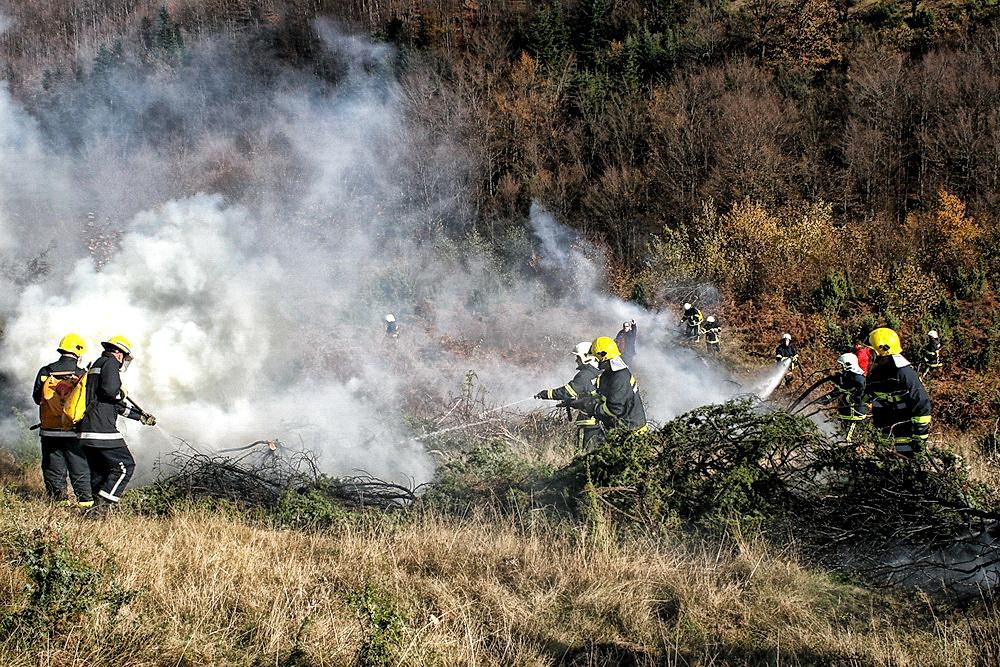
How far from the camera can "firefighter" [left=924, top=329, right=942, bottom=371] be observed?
17103mm

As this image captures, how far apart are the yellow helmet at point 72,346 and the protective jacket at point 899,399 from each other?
689 cm

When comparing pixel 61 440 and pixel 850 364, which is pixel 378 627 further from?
pixel 850 364

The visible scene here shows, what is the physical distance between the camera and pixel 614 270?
89.9 feet

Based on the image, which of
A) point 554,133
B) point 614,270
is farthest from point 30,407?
point 554,133

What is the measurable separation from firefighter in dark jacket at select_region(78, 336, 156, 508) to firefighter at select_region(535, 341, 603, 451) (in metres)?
4.13

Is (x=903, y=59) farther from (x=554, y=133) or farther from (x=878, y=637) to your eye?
(x=878, y=637)

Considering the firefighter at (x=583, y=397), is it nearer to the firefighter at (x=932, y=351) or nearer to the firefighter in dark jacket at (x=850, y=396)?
the firefighter in dark jacket at (x=850, y=396)

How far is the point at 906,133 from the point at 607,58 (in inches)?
604

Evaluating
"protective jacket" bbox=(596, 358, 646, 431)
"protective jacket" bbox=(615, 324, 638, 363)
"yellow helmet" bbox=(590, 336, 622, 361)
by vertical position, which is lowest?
"protective jacket" bbox=(615, 324, 638, 363)

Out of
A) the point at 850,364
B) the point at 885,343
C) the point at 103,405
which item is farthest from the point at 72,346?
the point at 885,343

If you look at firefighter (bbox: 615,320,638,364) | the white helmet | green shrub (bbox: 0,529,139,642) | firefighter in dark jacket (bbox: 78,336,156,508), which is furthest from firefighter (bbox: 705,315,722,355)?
green shrub (bbox: 0,529,139,642)

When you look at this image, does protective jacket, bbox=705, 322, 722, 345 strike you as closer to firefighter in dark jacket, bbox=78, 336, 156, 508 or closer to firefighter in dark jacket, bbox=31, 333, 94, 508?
firefighter in dark jacket, bbox=78, 336, 156, 508

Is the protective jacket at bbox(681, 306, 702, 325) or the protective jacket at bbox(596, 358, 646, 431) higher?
→ the protective jacket at bbox(596, 358, 646, 431)

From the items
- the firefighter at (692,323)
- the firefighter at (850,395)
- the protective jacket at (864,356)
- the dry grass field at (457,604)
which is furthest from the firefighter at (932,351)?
the dry grass field at (457,604)
